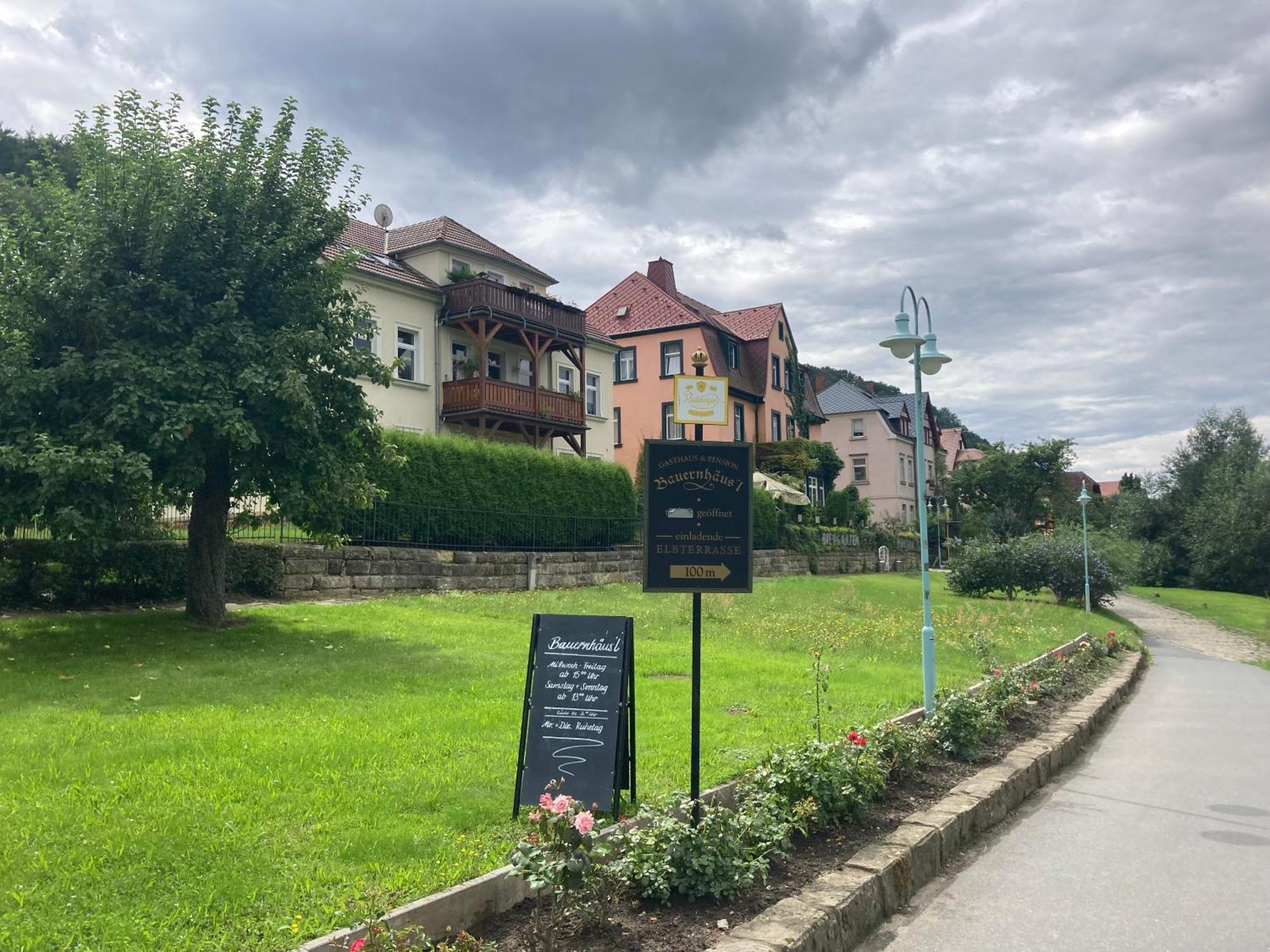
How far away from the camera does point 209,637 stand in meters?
11.3

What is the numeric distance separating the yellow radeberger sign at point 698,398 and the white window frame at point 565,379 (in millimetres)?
28036

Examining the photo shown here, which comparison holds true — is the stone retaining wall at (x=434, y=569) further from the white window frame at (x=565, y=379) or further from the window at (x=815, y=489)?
the window at (x=815, y=489)

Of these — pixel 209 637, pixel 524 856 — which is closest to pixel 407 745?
pixel 524 856

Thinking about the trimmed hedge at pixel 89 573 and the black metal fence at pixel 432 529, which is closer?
the trimmed hedge at pixel 89 573

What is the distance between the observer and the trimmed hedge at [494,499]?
19500 mm

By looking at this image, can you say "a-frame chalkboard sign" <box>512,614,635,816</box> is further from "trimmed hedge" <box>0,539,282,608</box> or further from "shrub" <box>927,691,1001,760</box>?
"trimmed hedge" <box>0,539,282,608</box>

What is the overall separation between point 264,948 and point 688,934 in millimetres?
1775

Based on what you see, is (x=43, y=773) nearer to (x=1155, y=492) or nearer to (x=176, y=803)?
(x=176, y=803)

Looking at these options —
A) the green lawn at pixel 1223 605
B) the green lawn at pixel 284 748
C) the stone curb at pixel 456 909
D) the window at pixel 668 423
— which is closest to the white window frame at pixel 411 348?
the green lawn at pixel 284 748

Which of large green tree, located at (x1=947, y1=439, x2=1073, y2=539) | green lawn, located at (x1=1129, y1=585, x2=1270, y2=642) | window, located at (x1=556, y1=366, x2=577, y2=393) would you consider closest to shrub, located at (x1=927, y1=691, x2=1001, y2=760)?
green lawn, located at (x1=1129, y1=585, x2=1270, y2=642)

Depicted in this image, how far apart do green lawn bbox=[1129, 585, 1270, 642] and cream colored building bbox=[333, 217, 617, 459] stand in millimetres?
23839

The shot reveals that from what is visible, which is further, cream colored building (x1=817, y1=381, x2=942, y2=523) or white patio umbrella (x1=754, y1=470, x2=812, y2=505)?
cream colored building (x1=817, y1=381, x2=942, y2=523)

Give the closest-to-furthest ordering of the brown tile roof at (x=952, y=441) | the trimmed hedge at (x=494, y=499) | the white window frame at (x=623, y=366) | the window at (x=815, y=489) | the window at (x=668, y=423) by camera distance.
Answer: the trimmed hedge at (x=494, y=499)
the window at (x=668, y=423)
the white window frame at (x=623, y=366)
the window at (x=815, y=489)
the brown tile roof at (x=952, y=441)

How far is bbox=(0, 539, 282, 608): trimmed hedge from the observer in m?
12.7
